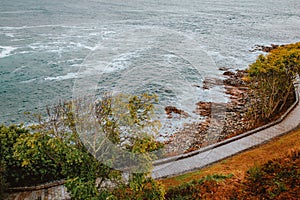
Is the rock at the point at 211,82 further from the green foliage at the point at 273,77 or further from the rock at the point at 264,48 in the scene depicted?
the rock at the point at 264,48

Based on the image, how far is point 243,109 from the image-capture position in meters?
22.3

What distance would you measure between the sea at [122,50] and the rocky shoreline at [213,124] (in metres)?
0.82

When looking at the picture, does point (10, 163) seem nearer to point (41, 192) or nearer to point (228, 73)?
point (41, 192)

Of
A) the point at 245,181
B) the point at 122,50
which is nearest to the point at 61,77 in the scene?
the point at 122,50

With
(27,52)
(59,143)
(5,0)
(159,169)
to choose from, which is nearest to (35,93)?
(27,52)

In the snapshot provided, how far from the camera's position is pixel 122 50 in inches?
1235

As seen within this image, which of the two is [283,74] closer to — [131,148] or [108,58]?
[131,148]

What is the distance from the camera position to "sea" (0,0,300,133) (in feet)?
68.0

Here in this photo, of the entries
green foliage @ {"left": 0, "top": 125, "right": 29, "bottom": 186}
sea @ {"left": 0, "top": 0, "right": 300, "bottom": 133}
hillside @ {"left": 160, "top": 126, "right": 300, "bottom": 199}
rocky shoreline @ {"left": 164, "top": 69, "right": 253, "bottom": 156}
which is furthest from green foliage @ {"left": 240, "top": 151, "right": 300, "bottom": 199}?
green foliage @ {"left": 0, "top": 125, "right": 29, "bottom": 186}

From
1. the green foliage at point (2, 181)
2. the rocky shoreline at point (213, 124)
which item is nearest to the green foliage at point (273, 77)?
the rocky shoreline at point (213, 124)

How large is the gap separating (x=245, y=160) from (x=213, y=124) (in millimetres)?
6824

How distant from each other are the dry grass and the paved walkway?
0.42 meters

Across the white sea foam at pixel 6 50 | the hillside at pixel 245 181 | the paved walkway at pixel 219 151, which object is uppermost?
the hillside at pixel 245 181

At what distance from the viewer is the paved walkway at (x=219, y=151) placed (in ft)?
42.7
